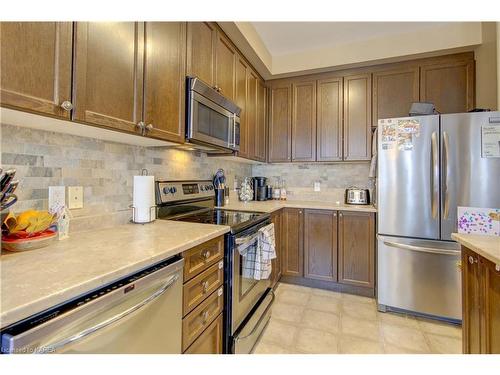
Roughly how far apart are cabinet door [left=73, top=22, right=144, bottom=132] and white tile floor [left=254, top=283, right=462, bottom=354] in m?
1.69

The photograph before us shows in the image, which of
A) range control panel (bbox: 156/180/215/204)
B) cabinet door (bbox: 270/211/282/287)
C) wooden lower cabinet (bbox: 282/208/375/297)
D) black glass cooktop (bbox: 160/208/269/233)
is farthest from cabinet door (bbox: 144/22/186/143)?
wooden lower cabinet (bbox: 282/208/375/297)

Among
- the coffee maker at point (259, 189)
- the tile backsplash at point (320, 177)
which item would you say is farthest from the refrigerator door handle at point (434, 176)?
the coffee maker at point (259, 189)

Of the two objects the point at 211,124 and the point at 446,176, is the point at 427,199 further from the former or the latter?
the point at 211,124

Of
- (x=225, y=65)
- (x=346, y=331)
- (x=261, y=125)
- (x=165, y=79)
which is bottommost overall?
(x=346, y=331)

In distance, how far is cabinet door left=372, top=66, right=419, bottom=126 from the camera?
8.31ft

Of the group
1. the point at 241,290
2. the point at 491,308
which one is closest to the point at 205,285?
the point at 241,290

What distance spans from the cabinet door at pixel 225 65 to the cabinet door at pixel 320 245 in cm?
153

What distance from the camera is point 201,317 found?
1157 millimetres

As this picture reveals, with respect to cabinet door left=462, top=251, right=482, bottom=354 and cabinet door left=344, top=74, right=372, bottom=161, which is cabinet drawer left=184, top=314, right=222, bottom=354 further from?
cabinet door left=344, top=74, right=372, bottom=161

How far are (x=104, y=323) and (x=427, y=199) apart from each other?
2.34 meters

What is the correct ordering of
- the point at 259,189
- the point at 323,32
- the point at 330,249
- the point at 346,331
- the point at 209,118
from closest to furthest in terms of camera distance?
the point at 209,118, the point at 346,331, the point at 323,32, the point at 330,249, the point at 259,189

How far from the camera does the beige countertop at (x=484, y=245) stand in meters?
0.86

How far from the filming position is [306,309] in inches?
85.7
